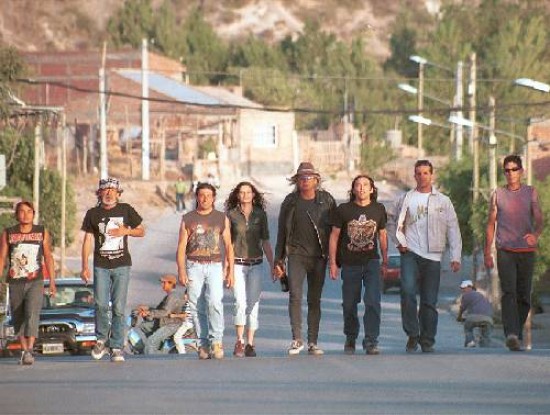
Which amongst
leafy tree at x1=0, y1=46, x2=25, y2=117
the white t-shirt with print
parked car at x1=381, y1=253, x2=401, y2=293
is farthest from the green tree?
the white t-shirt with print

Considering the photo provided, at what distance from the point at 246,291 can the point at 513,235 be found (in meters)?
2.83

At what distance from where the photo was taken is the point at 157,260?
6188cm

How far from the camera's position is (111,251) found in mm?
19078

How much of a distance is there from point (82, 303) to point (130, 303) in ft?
61.9

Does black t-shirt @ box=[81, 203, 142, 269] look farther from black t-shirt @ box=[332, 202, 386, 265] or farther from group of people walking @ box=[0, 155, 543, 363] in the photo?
black t-shirt @ box=[332, 202, 386, 265]

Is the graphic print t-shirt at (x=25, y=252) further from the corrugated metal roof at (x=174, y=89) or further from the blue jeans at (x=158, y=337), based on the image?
the corrugated metal roof at (x=174, y=89)

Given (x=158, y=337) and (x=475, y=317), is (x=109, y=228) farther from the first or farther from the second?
(x=475, y=317)

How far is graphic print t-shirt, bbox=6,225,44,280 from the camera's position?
19250 mm

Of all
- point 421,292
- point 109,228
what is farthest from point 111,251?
point 421,292

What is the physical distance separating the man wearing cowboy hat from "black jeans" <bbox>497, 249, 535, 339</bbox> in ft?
12.4

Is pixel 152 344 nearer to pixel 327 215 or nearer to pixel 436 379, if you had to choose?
pixel 327 215

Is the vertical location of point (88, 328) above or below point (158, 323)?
below

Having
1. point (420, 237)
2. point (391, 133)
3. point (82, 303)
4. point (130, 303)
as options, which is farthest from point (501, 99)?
point (420, 237)

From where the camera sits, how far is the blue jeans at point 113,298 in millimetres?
19125
